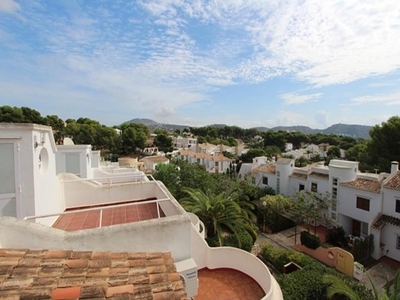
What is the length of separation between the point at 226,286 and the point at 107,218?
13.1ft

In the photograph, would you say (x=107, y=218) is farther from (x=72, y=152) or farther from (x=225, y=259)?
(x=72, y=152)

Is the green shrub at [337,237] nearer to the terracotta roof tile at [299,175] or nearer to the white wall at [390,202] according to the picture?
the white wall at [390,202]

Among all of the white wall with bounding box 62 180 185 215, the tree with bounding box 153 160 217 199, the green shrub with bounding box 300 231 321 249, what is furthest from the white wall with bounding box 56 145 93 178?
the green shrub with bounding box 300 231 321 249

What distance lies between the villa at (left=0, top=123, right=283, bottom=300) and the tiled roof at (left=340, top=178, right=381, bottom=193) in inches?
618

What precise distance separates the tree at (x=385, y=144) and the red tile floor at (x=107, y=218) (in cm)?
3058

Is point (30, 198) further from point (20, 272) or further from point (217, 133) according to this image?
point (217, 133)

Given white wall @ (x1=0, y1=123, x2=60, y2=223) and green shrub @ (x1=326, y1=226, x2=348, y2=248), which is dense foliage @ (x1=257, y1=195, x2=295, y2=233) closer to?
green shrub @ (x1=326, y1=226, x2=348, y2=248)

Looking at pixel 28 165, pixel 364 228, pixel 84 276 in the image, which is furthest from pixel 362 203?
pixel 28 165

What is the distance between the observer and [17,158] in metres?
5.36

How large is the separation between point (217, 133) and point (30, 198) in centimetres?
10614

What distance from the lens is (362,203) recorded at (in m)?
17.9

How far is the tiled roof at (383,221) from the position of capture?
15766 millimetres

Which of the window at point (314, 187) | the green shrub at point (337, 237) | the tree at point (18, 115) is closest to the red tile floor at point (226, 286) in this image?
the green shrub at point (337, 237)

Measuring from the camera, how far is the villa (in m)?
2.70
